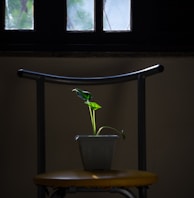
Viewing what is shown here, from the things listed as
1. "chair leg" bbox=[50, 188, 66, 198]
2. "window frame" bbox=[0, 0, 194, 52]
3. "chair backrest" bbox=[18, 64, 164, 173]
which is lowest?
"chair leg" bbox=[50, 188, 66, 198]

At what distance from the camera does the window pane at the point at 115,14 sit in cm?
216

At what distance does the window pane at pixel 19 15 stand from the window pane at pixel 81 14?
0.15m

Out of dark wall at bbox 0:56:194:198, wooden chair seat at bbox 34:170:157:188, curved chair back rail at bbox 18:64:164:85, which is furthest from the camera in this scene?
dark wall at bbox 0:56:194:198

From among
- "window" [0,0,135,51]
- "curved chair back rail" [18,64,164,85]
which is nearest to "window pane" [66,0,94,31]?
"window" [0,0,135,51]

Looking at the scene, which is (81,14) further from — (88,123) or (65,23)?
(88,123)

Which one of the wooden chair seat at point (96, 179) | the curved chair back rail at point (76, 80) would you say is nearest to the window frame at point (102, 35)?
the curved chair back rail at point (76, 80)

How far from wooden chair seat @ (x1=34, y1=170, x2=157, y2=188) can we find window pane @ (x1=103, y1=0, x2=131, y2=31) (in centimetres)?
78

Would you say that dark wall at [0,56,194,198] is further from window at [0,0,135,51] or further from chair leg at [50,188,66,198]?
chair leg at [50,188,66,198]

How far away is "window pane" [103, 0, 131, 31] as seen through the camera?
216 cm

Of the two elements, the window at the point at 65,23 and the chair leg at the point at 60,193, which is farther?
the window at the point at 65,23

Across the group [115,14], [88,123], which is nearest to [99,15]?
[115,14]

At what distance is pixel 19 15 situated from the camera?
215cm

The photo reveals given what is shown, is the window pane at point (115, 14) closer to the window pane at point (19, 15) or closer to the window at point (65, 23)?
the window at point (65, 23)

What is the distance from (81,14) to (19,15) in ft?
0.76
